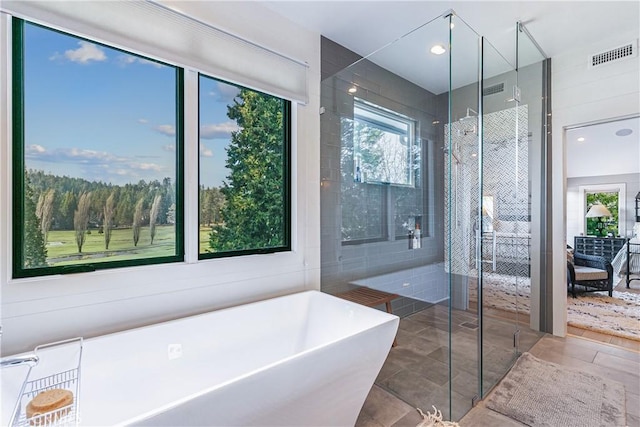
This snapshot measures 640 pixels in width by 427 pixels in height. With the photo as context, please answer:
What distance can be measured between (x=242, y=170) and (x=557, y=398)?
2753 mm

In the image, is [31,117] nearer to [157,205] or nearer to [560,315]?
[157,205]

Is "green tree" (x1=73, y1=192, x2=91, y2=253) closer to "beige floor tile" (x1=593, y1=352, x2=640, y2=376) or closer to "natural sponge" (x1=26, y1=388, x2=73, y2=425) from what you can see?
"natural sponge" (x1=26, y1=388, x2=73, y2=425)

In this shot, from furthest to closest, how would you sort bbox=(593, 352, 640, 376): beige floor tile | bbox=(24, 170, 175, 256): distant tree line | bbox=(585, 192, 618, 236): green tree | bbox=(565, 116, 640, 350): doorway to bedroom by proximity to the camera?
bbox=(585, 192, 618, 236): green tree → bbox=(565, 116, 640, 350): doorway to bedroom → bbox=(593, 352, 640, 376): beige floor tile → bbox=(24, 170, 175, 256): distant tree line

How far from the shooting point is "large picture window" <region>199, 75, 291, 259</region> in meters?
2.17

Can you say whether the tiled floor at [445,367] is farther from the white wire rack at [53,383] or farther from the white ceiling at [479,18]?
the white ceiling at [479,18]

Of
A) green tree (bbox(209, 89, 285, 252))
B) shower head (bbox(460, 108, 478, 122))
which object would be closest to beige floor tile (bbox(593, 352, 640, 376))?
shower head (bbox(460, 108, 478, 122))

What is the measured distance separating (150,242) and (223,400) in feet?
3.96

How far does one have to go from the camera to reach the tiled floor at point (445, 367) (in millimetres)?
1935

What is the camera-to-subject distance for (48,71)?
5.32 feet

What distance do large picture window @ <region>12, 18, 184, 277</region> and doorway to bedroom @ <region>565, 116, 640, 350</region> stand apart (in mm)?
4737

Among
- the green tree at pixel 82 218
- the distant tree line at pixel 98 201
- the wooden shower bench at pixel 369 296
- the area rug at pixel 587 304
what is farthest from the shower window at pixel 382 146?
the green tree at pixel 82 218

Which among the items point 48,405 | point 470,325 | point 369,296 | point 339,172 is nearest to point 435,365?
point 470,325

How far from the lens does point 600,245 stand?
5.79 meters

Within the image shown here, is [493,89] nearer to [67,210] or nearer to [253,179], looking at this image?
[253,179]
